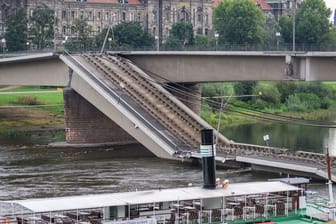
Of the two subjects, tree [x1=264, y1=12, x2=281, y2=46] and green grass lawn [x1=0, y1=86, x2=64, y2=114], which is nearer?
green grass lawn [x1=0, y1=86, x2=64, y2=114]

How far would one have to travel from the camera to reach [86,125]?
3135 inches

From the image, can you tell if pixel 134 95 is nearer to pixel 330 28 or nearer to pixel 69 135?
pixel 69 135

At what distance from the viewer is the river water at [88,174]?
53.7 m

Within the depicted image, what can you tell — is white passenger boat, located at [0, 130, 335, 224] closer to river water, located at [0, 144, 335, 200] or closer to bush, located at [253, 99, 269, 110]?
river water, located at [0, 144, 335, 200]

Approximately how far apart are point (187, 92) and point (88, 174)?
21908 millimetres

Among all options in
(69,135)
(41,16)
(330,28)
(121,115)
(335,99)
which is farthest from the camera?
(330,28)

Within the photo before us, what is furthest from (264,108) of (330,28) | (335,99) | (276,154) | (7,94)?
(330,28)

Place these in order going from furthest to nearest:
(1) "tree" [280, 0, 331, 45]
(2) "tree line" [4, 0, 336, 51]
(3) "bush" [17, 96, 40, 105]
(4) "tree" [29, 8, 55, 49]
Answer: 1. (1) "tree" [280, 0, 331, 45]
2. (4) "tree" [29, 8, 55, 49]
3. (2) "tree line" [4, 0, 336, 51]
4. (3) "bush" [17, 96, 40, 105]

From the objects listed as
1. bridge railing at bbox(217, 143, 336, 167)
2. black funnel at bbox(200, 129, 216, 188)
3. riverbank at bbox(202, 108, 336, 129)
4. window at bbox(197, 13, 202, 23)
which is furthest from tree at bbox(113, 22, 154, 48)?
black funnel at bbox(200, 129, 216, 188)

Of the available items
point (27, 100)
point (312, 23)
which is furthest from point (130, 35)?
point (27, 100)

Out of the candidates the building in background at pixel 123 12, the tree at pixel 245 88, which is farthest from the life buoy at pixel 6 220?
the building in background at pixel 123 12

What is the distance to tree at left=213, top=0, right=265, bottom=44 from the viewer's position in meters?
151

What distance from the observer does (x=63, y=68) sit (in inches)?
3174

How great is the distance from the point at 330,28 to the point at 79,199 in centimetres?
14126
